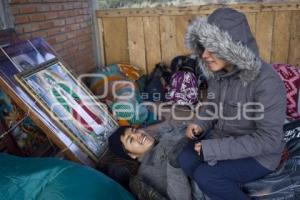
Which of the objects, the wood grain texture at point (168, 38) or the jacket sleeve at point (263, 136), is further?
the wood grain texture at point (168, 38)

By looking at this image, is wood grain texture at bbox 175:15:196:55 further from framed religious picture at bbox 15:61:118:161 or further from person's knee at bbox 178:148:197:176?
person's knee at bbox 178:148:197:176

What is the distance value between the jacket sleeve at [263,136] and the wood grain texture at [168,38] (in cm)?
254

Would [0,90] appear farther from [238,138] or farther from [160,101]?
[160,101]

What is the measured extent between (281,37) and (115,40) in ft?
Answer: 6.74

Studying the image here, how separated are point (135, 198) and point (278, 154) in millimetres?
811

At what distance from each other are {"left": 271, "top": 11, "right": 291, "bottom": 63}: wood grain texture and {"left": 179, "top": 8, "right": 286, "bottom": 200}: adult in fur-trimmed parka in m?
2.19

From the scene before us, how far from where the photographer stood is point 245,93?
1.53 m

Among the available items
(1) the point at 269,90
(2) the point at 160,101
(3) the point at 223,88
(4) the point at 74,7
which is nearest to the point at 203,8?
(2) the point at 160,101

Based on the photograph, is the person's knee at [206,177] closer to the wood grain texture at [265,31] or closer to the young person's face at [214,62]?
the young person's face at [214,62]

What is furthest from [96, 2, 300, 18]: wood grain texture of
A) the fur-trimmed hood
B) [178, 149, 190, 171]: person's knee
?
[178, 149, 190, 171]: person's knee

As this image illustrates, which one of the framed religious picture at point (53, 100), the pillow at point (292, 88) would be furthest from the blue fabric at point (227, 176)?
the pillow at point (292, 88)

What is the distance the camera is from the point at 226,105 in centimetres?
166

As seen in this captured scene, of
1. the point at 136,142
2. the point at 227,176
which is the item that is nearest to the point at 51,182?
the point at 136,142

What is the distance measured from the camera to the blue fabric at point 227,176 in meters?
1.50
